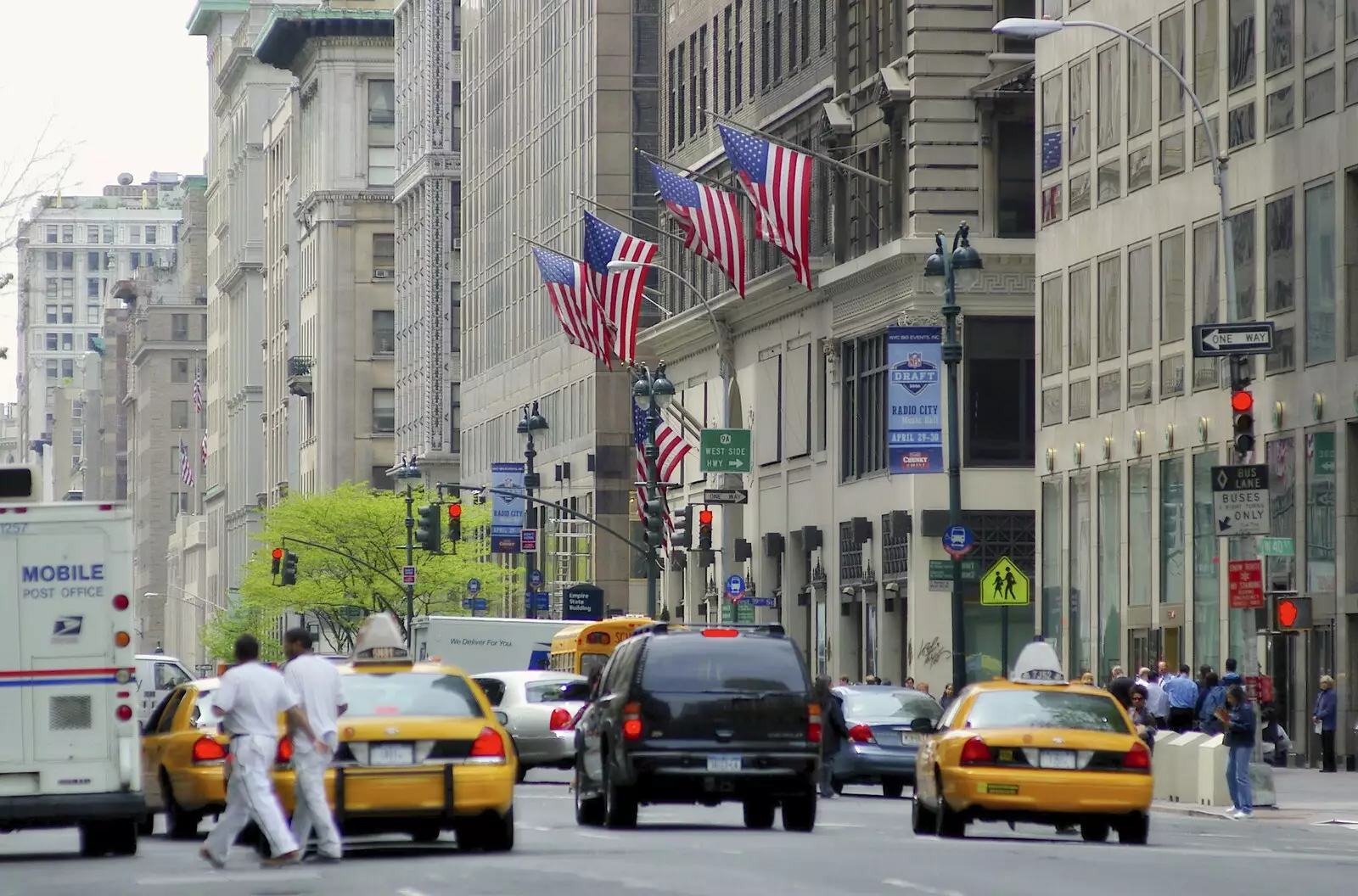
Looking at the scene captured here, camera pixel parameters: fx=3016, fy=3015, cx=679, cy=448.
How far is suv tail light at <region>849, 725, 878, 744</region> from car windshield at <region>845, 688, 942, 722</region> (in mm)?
153

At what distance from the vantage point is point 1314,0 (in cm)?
4347

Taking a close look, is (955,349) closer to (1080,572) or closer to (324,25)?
(1080,572)

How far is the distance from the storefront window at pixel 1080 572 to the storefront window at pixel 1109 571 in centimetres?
61

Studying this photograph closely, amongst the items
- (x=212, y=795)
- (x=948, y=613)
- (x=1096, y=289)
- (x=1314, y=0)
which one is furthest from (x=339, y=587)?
(x=212, y=795)

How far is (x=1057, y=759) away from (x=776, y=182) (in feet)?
101

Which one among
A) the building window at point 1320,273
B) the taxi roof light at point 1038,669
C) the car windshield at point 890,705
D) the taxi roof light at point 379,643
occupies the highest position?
the building window at point 1320,273

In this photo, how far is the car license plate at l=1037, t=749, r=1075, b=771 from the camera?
2452 centimetres

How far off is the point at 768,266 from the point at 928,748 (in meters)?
45.5

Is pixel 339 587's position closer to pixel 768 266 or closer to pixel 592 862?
pixel 768 266

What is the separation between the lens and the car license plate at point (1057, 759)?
2452 cm

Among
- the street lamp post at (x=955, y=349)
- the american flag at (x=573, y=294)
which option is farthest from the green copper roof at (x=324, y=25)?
the street lamp post at (x=955, y=349)

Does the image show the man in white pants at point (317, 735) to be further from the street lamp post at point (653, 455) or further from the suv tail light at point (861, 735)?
the street lamp post at point (653, 455)

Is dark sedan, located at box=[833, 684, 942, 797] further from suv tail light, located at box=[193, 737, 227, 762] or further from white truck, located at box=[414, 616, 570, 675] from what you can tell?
white truck, located at box=[414, 616, 570, 675]

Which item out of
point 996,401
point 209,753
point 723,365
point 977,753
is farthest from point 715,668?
point 723,365
